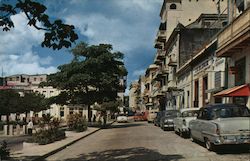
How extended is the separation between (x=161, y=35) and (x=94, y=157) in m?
58.0

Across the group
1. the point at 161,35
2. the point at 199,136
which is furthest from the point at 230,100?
the point at 161,35

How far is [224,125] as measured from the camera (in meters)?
14.5

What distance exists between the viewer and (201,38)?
186 feet

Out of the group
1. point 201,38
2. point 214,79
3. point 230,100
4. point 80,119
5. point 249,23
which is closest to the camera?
point 249,23

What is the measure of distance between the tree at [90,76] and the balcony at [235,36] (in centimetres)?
1722

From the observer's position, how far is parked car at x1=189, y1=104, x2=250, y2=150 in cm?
1446

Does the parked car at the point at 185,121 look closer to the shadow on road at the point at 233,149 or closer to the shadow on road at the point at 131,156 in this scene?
the shadow on road at the point at 233,149

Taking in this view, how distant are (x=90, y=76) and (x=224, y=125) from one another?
28.3 meters

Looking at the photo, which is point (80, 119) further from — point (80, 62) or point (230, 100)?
point (230, 100)

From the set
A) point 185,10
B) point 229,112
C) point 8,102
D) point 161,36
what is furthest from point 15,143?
point 161,36

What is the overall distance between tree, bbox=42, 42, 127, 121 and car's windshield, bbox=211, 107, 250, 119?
85.5 ft

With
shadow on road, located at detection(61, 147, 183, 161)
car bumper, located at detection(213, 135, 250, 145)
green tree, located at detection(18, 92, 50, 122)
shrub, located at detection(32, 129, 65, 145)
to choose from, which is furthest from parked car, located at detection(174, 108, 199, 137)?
green tree, located at detection(18, 92, 50, 122)

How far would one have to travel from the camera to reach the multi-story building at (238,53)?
2203 centimetres

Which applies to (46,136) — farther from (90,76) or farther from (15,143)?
(90,76)
